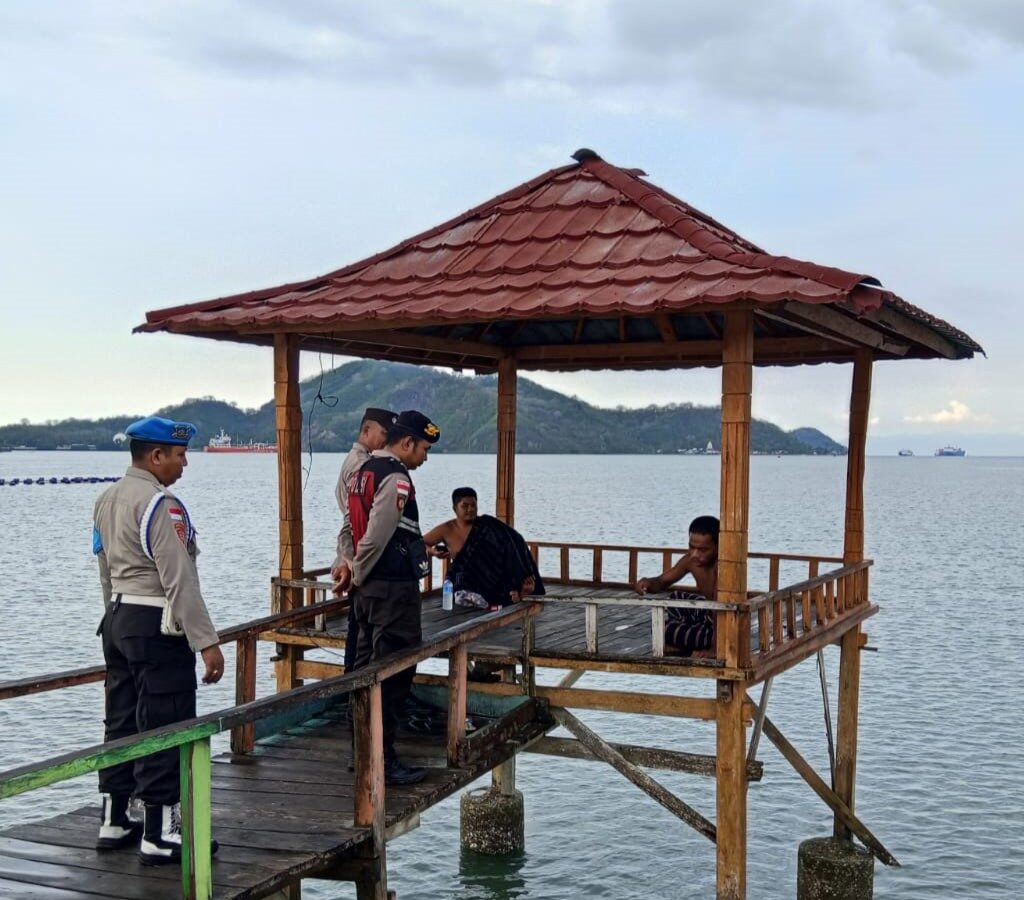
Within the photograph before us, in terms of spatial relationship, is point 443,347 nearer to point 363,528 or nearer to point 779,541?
point 363,528

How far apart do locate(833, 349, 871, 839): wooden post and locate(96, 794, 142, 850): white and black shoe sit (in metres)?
7.50

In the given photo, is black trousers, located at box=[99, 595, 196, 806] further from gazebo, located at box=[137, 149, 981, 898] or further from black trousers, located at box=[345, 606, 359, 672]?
gazebo, located at box=[137, 149, 981, 898]

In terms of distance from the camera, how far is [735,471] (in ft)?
27.0

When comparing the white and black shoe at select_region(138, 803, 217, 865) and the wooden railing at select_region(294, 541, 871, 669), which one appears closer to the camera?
the white and black shoe at select_region(138, 803, 217, 865)

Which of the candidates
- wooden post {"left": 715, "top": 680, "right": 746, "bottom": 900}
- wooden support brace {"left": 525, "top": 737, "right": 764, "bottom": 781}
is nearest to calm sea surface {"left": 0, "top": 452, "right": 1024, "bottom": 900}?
wooden support brace {"left": 525, "top": 737, "right": 764, "bottom": 781}

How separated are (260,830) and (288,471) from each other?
393 centimetres

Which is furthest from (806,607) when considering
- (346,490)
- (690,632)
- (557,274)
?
(346,490)

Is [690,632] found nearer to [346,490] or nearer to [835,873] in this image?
[346,490]

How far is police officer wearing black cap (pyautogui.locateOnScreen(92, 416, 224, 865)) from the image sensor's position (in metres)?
5.69

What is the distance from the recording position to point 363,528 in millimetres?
7238

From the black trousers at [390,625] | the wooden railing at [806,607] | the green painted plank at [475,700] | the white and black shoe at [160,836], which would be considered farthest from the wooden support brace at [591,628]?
the white and black shoe at [160,836]

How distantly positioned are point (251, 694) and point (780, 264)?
4.60 m

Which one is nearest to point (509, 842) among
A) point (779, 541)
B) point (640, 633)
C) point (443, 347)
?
point (640, 633)

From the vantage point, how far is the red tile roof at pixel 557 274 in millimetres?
8125
